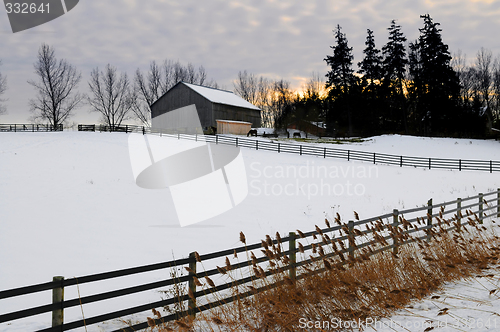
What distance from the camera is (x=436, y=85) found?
1972 inches

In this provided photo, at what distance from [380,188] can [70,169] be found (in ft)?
63.3

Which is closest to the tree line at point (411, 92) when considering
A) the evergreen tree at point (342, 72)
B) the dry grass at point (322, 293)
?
the evergreen tree at point (342, 72)

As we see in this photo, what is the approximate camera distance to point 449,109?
48906mm

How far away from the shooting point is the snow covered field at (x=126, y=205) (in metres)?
9.42

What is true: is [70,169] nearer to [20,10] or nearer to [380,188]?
[20,10]

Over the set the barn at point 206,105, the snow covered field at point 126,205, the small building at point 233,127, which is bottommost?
the snow covered field at point 126,205

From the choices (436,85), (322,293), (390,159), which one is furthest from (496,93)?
(322,293)

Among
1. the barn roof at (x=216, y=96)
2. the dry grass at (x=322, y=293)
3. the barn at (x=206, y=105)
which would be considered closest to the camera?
the dry grass at (x=322, y=293)

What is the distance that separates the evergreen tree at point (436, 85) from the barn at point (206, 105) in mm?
28157

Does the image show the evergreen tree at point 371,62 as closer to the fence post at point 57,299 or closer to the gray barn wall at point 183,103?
the gray barn wall at point 183,103

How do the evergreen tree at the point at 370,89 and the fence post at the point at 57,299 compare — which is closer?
the fence post at the point at 57,299

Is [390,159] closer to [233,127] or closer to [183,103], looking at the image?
[233,127]

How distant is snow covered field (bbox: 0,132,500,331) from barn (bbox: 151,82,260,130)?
17.8m

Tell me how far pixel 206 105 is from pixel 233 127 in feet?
16.5
